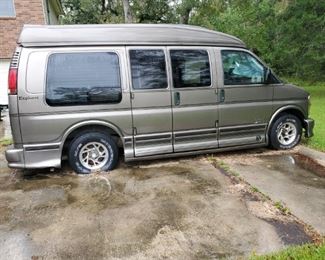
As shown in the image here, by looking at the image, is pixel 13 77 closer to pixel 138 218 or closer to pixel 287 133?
pixel 138 218

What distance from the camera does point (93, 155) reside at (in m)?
5.63

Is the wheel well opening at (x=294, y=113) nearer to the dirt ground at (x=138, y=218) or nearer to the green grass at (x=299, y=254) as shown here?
the dirt ground at (x=138, y=218)

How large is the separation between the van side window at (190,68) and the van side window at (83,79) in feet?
3.22

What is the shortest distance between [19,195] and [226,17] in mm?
17885

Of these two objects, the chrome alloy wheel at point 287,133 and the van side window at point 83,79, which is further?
the chrome alloy wheel at point 287,133

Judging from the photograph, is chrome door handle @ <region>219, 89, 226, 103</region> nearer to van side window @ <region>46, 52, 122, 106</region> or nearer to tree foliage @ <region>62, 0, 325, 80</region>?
van side window @ <region>46, 52, 122, 106</region>

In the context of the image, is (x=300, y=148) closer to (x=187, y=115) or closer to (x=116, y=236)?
(x=187, y=115)

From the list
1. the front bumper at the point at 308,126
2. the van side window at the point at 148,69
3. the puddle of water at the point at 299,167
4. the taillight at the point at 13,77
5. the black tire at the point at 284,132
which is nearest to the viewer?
the taillight at the point at 13,77

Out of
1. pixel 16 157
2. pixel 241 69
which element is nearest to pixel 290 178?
pixel 241 69

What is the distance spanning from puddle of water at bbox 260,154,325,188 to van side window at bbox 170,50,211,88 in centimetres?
175

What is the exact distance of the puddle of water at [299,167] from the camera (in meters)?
5.10

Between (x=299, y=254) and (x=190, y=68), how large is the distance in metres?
3.60

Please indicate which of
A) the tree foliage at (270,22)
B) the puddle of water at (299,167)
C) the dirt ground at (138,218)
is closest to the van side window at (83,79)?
the dirt ground at (138,218)

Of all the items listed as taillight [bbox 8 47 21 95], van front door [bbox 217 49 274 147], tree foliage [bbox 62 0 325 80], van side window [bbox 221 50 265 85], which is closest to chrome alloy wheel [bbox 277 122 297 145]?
van front door [bbox 217 49 274 147]
